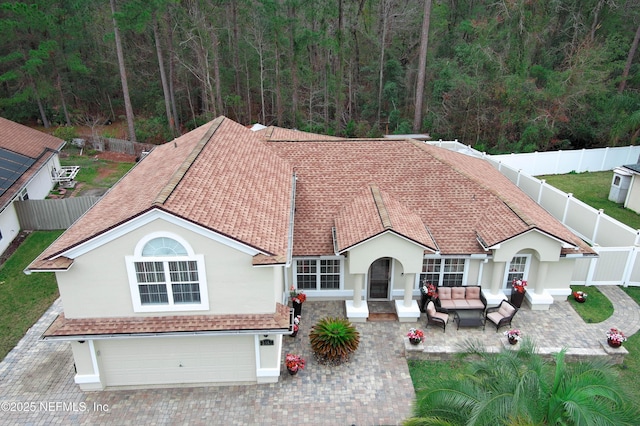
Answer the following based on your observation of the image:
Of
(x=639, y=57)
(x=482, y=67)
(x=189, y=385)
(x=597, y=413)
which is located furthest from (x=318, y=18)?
(x=597, y=413)

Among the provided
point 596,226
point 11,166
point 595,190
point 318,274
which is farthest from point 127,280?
point 595,190

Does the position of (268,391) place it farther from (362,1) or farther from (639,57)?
(639,57)

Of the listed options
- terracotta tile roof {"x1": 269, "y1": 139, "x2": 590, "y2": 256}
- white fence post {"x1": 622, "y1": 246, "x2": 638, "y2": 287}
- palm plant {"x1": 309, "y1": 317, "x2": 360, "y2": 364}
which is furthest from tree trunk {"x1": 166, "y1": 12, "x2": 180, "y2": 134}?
white fence post {"x1": 622, "y1": 246, "x2": 638, "y2": 287}

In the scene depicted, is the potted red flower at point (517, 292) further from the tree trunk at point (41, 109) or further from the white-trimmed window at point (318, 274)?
the tree trunk at point (41, 109)

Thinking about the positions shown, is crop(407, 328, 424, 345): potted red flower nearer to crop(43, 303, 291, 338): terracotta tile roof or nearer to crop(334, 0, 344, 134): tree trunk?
crop(43, 303, 291, 338): terracotta tile roof

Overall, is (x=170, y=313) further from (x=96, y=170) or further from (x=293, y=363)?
(x=96, y=170)

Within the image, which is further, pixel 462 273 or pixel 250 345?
pixel 462 273

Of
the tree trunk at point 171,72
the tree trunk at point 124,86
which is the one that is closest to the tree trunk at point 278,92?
the tree trunk at point 171,72
